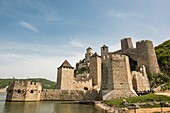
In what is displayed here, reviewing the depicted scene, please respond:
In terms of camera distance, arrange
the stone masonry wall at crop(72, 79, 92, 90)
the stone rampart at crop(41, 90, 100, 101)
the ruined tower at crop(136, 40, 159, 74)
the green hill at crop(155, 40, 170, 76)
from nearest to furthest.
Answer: the stone rampart at crop(41, 90, 100, 101), the ruined tower at crop(136, 40, 159, 74), the green hill at crop(155, 40, 170, 76), the stone masonry wall at crop(72, 79, 92, 90)

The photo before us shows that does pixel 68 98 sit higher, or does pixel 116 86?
pixel 116 86

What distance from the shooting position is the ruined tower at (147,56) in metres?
34.3

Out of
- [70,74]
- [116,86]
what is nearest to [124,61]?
[116,86]

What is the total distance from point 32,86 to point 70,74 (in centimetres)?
954

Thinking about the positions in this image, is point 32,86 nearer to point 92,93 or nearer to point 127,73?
point 92,93

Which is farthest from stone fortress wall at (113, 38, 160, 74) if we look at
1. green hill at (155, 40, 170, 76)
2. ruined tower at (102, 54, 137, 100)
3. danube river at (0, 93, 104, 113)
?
danube river at (0, 93, 104, 113)

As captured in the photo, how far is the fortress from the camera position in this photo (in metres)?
22.5

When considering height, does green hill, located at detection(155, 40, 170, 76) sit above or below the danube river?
above

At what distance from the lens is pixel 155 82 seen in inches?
1246

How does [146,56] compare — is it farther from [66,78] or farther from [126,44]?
[66,78]

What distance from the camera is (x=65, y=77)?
1375 inches

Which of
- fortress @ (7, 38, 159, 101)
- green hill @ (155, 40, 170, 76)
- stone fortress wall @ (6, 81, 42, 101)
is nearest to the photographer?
fortress @ (7, 38, 159, 101)

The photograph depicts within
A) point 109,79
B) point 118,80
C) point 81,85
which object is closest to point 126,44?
point 81,85

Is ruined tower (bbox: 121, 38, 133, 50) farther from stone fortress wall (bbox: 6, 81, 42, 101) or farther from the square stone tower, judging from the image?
stone fortress wall (bbox: 6, 81, 42, 101)
